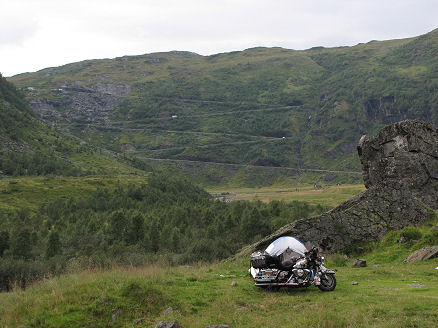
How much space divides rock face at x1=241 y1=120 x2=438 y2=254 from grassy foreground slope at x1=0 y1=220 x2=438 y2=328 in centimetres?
758

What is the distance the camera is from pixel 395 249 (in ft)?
71.7

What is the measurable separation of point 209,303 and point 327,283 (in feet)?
13.3

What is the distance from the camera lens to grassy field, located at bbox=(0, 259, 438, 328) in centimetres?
1069

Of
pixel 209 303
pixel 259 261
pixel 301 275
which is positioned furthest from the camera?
pixel 259 261

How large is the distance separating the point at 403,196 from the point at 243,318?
1747 centimetres

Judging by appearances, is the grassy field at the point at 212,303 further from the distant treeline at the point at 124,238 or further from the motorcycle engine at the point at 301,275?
the distant treeline at the point at 124,238

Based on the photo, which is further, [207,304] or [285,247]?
[285,247]

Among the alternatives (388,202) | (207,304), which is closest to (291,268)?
(207,304)

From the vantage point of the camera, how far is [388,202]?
24.9 m

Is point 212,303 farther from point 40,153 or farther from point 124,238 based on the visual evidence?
point 40,153

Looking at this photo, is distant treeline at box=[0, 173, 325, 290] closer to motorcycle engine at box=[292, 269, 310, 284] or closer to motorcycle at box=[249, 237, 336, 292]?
motorcycle at box=[249, 237, 336, 292]

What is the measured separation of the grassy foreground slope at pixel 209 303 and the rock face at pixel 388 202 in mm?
7579

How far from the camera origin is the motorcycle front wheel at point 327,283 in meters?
13.8

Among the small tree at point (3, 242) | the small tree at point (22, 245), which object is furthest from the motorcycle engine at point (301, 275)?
the small tree at point (3, 242)
